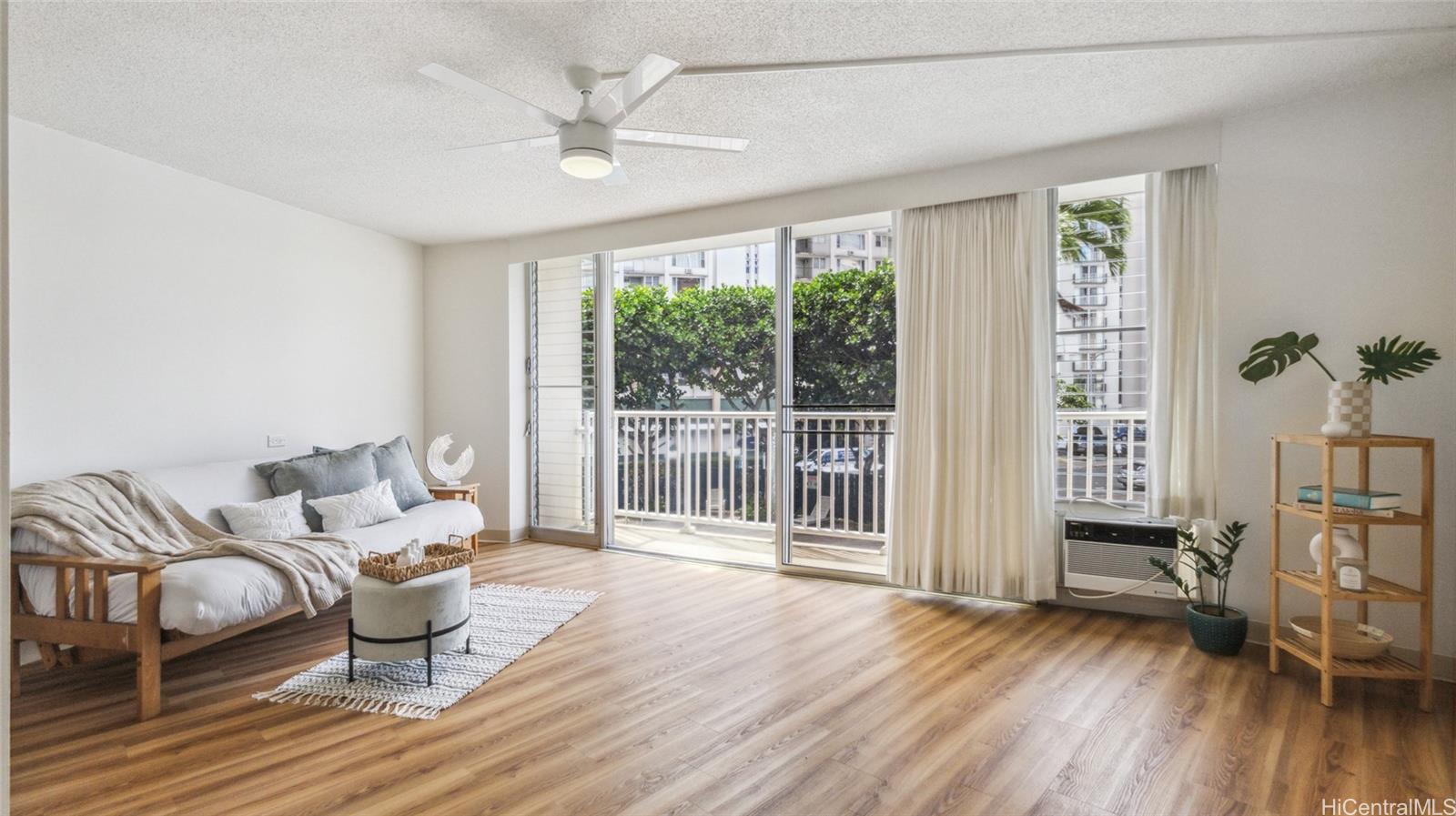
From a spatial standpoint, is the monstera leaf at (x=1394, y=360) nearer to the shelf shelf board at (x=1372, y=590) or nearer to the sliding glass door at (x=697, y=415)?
the shelf shelf board at (x=1372, y=590)

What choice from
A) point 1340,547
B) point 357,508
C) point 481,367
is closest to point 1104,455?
point 1340,547

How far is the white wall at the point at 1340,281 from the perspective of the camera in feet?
9.10

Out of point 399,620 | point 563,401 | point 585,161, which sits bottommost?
point 399,620

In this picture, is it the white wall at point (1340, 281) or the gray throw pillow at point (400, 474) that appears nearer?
the white wall at point (1340, 281)

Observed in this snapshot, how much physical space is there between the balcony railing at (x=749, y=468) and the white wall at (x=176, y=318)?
2.08 meters

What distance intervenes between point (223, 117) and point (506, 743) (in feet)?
10.0

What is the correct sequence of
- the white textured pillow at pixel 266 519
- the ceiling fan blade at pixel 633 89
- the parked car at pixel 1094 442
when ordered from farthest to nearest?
1. the parked car at pixel 1094 442
2. the white textured pillow at pixel 266 519
3. the ceiling fan blade at pixel 633 89

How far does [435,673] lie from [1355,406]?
12.8 feet

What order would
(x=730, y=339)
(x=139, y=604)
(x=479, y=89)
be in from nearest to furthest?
(x=479, y=89)
(x=139, y=604)
(x=730, y=339)

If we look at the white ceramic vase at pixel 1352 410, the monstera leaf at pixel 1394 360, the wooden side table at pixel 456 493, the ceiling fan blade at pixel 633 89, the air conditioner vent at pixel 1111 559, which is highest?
the ceiling fan blade at pixel 633 89

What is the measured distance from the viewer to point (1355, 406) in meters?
2.66

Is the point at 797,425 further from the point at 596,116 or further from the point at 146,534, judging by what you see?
the point at 146,534

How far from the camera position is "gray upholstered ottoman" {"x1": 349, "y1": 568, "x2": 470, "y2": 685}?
2.79 metres

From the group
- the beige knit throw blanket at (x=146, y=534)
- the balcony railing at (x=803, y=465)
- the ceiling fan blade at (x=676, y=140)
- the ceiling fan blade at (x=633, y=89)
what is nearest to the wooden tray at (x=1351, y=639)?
the balcony railing at (x=803, y=465)
